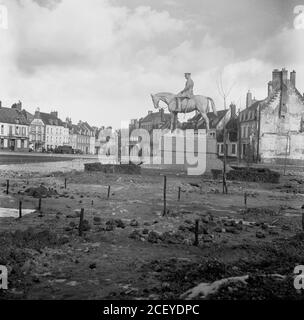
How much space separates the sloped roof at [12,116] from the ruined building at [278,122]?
48.8 m

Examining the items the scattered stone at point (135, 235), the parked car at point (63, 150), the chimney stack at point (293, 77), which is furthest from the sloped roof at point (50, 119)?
the scattered stone at point (135, 235)

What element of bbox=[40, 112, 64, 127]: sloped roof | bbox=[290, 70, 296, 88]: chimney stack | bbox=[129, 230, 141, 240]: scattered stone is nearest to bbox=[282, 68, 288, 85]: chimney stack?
bbox=[290, 70, 296, 88]: chimney stack

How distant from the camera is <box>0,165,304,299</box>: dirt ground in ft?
20.3

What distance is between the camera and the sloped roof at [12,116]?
78144 millimetres

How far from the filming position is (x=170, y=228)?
11.3 metres

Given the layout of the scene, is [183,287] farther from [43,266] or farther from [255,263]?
[43,266]

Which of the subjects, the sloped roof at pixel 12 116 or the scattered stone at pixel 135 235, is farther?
the sloped roof at pixel 12 116

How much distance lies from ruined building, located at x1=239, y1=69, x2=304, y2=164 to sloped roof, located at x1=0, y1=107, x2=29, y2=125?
4883cm

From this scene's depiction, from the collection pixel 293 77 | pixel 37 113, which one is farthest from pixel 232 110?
pixel 37 113

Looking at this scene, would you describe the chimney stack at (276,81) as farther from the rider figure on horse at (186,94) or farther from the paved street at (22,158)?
the paved street at (22,158)

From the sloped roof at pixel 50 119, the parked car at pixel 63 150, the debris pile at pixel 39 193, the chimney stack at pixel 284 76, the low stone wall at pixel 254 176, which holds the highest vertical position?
the chimney stack at pixel 284 76

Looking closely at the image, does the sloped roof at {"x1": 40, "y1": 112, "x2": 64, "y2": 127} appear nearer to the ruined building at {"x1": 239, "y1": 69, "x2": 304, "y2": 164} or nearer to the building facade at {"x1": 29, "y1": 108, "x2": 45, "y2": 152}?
the building facade at {"x1": 29, "y1": 108, "x2": 45, "y2": 152}
